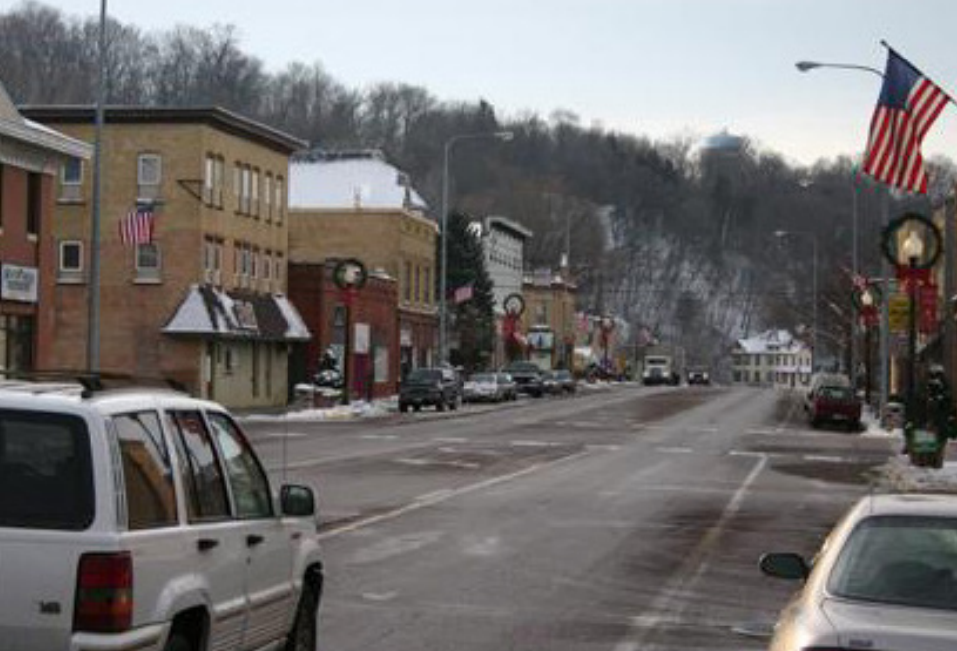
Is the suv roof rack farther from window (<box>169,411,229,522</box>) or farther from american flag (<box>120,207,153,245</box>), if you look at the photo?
american flag (<box>120,207,153,245</box>)

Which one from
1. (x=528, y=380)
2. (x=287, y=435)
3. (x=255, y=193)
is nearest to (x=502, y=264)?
(x=528, y=380)

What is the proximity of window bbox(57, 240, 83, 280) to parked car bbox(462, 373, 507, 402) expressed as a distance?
2301cm

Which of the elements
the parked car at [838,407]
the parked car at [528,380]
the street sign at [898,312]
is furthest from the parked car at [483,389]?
the street sign at [898,312]

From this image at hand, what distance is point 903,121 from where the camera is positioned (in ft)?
95.1

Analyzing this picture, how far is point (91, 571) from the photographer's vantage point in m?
5.97

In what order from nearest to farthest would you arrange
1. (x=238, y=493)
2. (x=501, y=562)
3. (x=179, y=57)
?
1. (x=238, y=493)
2. (x=501, y=562)
3. (x=179, y=57)

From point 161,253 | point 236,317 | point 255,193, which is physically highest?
point 255,193

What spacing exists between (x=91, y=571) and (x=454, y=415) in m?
52.5

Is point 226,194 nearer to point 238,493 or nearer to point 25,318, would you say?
point 25,318

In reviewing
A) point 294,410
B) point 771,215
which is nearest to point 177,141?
point 294,410

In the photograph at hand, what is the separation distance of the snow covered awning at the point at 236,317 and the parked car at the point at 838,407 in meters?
21.5

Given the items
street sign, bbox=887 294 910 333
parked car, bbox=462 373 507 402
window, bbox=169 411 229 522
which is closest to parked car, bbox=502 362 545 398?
parked car, bbox=462 373 507 402

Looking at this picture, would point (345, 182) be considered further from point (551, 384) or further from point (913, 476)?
point (913, 476)

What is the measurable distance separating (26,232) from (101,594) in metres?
37.7
